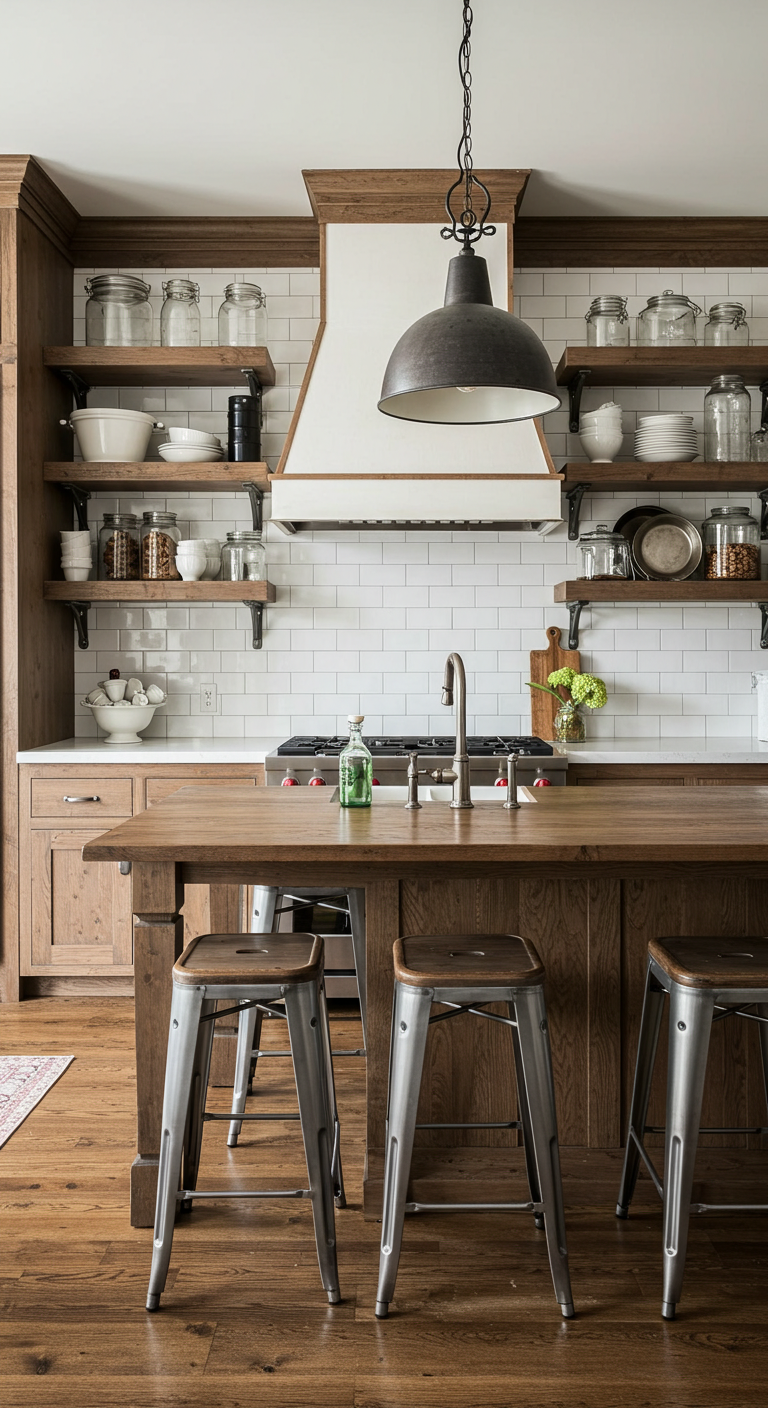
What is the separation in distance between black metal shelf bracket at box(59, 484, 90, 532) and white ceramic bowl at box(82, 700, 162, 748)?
2.67 ft

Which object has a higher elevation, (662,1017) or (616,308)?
(616,308)

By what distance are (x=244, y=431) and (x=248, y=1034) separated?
2502 mm

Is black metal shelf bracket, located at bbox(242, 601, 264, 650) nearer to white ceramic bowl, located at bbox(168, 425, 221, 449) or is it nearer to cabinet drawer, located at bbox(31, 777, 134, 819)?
white ceramic bowl, located at bbox(168, 425, 221, 449)

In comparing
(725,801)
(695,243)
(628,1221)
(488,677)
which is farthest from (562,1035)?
(695,243)

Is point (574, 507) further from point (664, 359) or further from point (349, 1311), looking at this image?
point (349, 1311)

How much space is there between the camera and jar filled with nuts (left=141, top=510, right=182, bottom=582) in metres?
4.37

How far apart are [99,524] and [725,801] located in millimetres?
3061

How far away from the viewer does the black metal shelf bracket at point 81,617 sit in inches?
179

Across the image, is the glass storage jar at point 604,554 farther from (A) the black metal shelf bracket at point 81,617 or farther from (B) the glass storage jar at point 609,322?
(A) the black metal shelf bracket at point 81,617

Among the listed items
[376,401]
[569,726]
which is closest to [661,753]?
[569,726]

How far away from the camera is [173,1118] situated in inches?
80.9

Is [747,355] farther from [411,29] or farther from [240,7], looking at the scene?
[240,7]

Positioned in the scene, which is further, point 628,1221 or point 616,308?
point 616,308

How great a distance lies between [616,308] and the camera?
431cm
